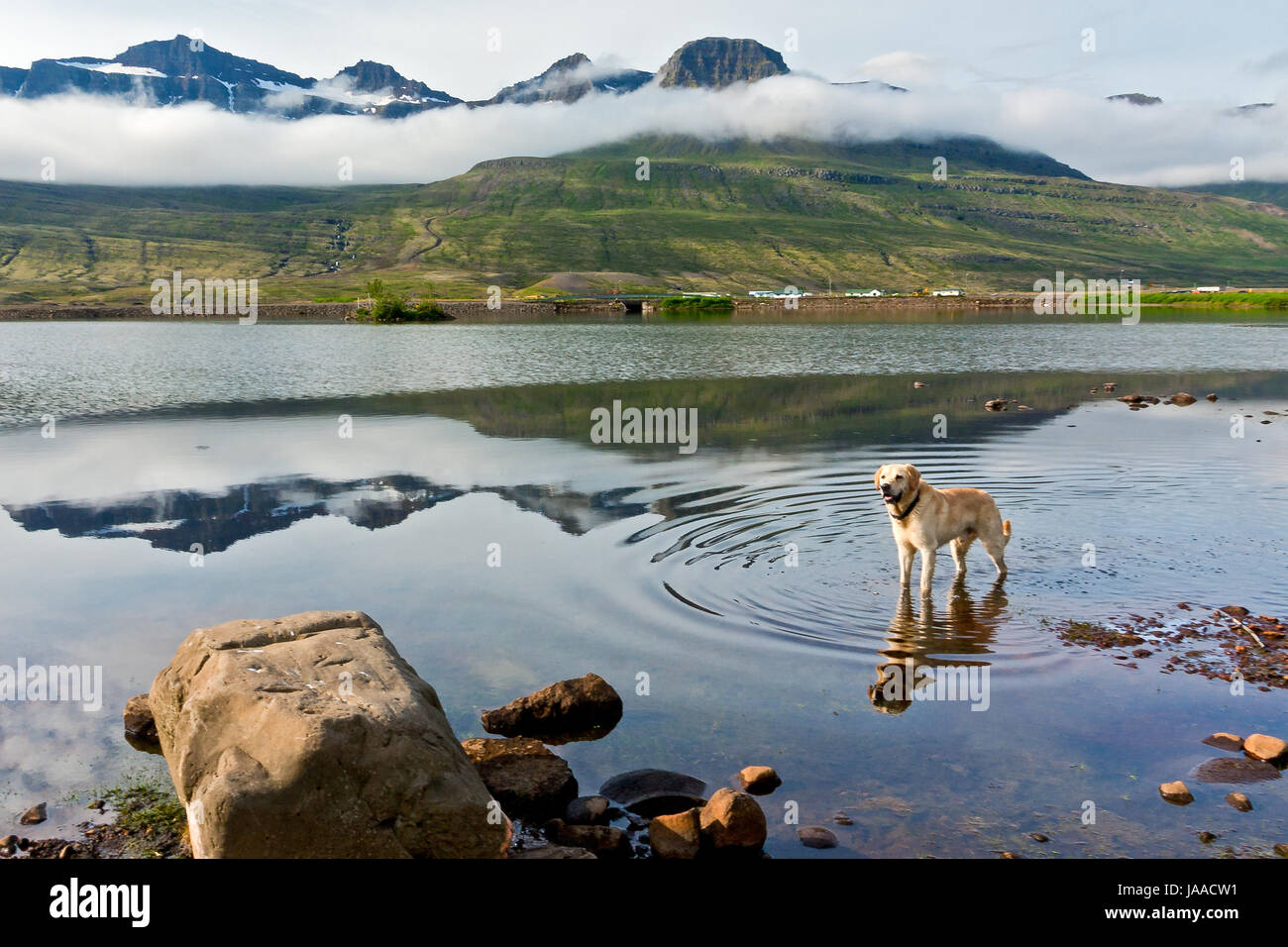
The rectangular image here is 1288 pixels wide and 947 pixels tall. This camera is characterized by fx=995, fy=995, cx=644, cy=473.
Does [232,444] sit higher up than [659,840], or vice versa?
[232,444]

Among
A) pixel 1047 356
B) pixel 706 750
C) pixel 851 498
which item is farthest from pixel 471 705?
pixel 1047 356

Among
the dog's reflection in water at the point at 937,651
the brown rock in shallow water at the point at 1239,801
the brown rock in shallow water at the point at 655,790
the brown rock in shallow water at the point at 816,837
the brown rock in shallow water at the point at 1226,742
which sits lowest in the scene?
the brown rock in shallow water at the point at 816,837

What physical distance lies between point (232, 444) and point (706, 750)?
102 ft

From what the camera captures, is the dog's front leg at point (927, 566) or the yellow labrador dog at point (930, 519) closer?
the yellow labrador dog at point (930, 519)

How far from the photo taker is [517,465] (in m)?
33.2

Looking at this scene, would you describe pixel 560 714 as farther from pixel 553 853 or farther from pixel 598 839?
pixel 553 853

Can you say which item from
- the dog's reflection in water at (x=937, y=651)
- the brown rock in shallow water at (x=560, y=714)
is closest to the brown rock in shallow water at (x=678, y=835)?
the brown rock in shallow water at (x=560, y=714)

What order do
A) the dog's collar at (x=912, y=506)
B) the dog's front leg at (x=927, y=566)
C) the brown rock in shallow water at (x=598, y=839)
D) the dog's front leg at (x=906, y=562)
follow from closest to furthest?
the brown rock in shallow water at (x=598, y=839)
the dog's collar at (x=912, y=506)
the dog's front leg at (x=927, y=566)
the dog's front leg at (x=906, y=562)

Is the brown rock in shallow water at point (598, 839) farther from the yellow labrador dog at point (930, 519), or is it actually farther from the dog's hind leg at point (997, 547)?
the dog's hind leg at point (997, 547)

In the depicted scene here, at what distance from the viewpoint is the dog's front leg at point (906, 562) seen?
18117 millimetres

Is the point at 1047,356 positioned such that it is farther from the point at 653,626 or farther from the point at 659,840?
the point at 659,840

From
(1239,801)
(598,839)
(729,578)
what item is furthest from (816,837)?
(729,578)

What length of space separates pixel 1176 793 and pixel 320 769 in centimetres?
880

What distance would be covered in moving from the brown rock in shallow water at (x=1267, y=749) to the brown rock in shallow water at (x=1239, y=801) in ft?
3.53
